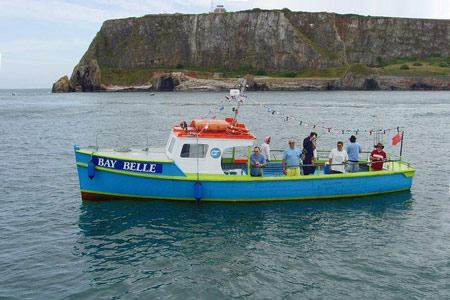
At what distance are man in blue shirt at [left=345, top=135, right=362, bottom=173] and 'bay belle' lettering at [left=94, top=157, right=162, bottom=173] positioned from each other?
8.94 m

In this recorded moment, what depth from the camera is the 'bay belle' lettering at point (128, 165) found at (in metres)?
18.3

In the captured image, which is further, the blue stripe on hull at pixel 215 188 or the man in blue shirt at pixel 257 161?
the man in blue shirt at pixel 257 161

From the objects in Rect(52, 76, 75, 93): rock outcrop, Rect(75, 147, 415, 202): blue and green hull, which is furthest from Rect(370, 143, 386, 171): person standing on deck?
Rect(52, 76, 75, 93): rock outcrop

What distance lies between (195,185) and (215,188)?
2.96ft

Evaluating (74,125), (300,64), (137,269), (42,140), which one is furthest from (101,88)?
(137,269)

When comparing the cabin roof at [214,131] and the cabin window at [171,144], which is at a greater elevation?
the cabin roof at [214,131]

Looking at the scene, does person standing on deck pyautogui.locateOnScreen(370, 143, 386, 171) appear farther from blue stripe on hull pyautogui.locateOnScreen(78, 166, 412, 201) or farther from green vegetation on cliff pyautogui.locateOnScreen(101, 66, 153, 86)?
green vegetation on cliff pyautogui.locateOnScreen(101, 66, 153, 86)

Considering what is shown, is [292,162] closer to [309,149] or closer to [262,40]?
[309,149]

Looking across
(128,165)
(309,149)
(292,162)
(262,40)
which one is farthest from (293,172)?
(262,40)

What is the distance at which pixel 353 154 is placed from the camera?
20.5m

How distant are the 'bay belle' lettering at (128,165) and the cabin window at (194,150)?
47.5 inches

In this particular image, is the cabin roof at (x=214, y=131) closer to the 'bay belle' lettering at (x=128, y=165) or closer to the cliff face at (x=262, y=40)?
the 'bay belle' lettering at (x=128, y=165)

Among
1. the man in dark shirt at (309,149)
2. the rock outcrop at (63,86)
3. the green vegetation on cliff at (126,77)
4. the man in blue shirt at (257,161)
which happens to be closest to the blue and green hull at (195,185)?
the man in blue shirt at (257,161)

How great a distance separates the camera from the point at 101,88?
16425cm
